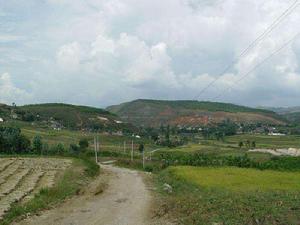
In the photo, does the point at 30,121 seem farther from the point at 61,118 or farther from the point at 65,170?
the point at 65,170

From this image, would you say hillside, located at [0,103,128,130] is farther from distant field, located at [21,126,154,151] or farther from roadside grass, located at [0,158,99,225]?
roadside grass, located at [0,158,99,225]

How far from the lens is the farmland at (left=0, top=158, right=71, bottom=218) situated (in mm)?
27703

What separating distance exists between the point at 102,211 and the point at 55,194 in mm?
6647

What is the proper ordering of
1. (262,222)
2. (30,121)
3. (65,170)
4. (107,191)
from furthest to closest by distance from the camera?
(30,121) → (65,170) → (107,191) → (262,222)

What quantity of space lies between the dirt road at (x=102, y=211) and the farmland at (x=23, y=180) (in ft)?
7.42

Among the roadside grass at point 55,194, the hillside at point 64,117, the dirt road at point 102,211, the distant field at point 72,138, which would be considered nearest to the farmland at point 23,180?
the roadside grass at point 55,194

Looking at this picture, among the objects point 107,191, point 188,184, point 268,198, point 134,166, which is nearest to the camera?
point 268,198

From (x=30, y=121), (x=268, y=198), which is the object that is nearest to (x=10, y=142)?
(x=268, y=198)

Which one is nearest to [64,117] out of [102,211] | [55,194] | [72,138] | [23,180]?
[72,138]

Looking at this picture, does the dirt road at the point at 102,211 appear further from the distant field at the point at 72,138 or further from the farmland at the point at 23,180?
the distant field at the point at 72,138

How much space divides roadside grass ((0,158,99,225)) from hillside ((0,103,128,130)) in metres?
111

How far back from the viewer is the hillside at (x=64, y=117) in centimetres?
16250

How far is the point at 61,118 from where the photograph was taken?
179375 mm

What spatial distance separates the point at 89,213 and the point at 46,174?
61.8 feet
